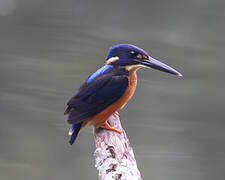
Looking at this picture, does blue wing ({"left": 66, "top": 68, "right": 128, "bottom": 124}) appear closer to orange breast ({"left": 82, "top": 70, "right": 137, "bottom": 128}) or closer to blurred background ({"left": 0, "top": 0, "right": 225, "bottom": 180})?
orange breast ({"left": 82, "top": 70, "right": 137, "bottom": 128})

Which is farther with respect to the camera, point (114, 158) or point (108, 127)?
point (108, 127)

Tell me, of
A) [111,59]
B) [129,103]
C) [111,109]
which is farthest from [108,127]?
[129,103]

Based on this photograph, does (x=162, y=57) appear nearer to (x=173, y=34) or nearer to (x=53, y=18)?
(x=173, y=34)

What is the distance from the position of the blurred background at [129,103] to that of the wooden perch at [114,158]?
130 inches

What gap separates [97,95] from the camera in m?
4.28

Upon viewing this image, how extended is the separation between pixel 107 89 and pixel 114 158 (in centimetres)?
81

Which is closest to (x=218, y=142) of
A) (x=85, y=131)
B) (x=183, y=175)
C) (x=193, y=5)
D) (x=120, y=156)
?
(x=183, y=175)

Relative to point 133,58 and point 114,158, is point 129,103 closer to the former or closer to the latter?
point 133,58

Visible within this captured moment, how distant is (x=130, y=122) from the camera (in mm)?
7652

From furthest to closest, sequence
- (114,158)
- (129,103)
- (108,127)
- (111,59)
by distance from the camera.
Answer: (129,103)
(111,59)
(108,127)
(114,158)

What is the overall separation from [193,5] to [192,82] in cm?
196

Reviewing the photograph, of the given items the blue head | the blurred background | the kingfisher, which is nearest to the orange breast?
the kingfisher

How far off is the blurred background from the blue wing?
9.85 feet

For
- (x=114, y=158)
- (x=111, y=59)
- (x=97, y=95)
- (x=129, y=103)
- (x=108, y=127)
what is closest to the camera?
(x=114, y=158)
